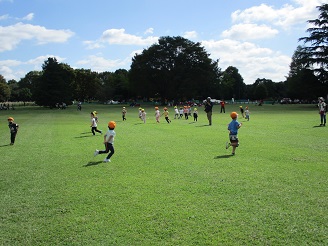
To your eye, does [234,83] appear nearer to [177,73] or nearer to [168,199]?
[177,73]

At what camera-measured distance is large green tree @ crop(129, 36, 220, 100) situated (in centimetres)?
7806

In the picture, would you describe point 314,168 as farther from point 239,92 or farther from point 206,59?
point 239,92

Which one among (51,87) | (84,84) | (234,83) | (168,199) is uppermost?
(84,84)

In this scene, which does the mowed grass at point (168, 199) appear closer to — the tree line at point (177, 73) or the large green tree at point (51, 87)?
the tree line at point (177, 73)

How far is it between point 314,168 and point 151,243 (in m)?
6.40

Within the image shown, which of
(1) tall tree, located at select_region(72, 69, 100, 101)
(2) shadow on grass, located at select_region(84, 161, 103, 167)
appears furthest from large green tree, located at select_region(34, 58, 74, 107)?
(2) shadow on grass, located at select_region(84, 161, 103, 167)

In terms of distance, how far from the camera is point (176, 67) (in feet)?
259

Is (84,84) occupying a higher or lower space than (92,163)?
higher

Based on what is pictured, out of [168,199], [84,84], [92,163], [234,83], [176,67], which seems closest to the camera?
[168,199]

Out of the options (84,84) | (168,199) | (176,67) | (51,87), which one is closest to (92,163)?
(168,199)

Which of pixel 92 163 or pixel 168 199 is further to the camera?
pixel 92 163

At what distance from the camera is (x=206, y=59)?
79.7 metres

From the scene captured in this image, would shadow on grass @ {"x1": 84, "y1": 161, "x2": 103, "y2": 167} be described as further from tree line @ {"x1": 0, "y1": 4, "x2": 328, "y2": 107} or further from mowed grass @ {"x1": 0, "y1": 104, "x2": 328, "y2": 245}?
tree line @ {"x1": 0, "y1": 4, "x2": 328, "y2": 107}

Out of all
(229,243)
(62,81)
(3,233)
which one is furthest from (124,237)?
(62,81)
